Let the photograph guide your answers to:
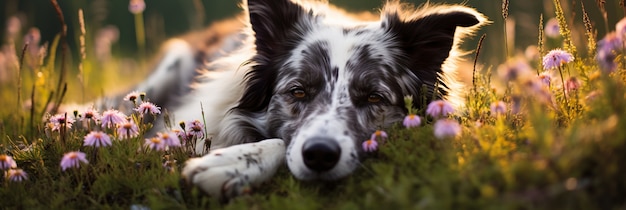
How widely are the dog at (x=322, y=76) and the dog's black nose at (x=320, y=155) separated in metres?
0.11

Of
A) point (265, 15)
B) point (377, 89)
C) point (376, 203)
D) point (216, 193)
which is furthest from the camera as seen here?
point (265, 15)

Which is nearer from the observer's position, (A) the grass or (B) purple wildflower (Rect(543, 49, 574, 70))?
(A) the grass

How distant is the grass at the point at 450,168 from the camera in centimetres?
252

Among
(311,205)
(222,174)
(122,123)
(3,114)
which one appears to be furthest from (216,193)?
(3,114)

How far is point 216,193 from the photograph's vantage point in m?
3.21

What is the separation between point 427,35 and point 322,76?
840 mm

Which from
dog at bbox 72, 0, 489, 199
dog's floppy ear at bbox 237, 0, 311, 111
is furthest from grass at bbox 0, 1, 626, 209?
dog's floppy ear at bbox 237, 0, 311, 111

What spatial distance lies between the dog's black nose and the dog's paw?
27 centimetres

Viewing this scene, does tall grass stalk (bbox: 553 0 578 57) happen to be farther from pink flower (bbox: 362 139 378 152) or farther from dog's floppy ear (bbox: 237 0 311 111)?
dog's floppy ear (bbox: 237 0 311 111)

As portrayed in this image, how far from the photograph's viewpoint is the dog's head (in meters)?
4.08

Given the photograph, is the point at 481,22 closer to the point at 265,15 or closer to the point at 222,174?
the point at 265,15

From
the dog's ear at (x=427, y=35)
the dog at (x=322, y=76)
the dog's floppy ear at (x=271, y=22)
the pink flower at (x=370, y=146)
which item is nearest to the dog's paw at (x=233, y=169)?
the dog at (x=322, y=76)

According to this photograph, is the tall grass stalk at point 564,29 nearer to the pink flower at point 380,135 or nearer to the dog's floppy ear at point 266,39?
the pink flower at point 380,135

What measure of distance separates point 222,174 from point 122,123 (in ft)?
2.65
